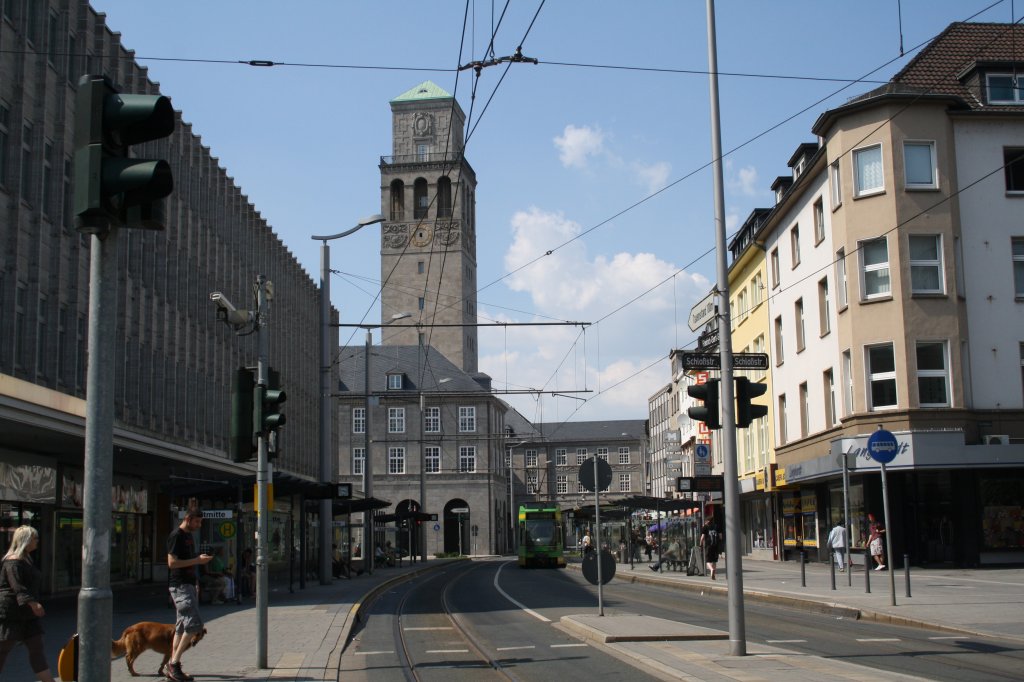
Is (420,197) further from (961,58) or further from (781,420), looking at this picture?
(961,58)

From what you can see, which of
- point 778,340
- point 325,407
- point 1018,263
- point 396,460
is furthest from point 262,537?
point 396,460

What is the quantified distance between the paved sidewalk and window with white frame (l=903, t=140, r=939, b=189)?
10835mm

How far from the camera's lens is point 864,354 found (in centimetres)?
3247

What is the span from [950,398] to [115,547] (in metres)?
24.2

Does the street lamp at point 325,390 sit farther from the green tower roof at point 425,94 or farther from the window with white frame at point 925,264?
the green tower roof at point 425,94

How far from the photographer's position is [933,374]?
31.6 meters

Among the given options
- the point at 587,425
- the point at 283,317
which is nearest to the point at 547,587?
the point at 283,317

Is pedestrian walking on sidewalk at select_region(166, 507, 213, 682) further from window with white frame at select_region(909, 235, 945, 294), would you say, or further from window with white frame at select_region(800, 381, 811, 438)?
window with white frame at select_region(800, 381, 811, 438)

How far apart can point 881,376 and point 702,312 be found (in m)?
19.3

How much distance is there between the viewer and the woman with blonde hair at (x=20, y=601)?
1004cm

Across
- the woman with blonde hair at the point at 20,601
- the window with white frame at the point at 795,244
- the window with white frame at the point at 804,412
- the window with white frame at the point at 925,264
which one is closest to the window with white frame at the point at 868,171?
Result: the window with white frame at the point at 925,264

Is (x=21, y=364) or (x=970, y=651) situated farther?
(x=21, y=364)

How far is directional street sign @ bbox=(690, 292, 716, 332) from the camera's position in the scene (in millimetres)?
14125

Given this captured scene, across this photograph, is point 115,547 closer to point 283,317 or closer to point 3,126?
point 3,126
